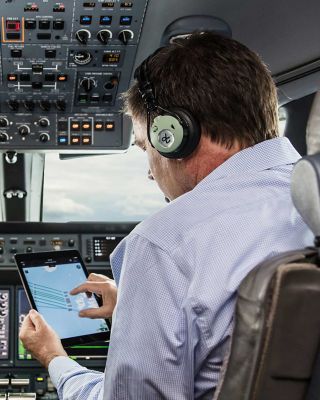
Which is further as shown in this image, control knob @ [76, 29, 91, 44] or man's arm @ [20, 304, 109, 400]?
control knob @ [76, 29, 91, 44]

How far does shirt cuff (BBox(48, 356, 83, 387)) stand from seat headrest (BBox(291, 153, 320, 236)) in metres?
0.96

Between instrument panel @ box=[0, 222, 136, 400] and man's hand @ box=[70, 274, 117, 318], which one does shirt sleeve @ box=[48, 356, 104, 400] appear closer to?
man's hand @ box=[70, 274, 117, 318]

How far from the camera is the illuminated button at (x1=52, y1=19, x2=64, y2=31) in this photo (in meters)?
3.38

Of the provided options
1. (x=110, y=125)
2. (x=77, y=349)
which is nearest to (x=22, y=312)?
(x=77, y=349)

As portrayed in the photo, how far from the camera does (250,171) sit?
1671mm

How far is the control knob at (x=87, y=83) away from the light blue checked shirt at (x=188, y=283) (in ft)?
6.95

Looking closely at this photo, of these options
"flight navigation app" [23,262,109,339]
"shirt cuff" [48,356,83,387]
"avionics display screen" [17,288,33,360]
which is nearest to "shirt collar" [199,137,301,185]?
"shirt cuff" [48,356,83,387]

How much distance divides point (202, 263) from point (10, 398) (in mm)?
1883

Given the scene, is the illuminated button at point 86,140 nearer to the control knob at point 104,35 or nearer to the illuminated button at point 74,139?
the illuminated button at point 74,139

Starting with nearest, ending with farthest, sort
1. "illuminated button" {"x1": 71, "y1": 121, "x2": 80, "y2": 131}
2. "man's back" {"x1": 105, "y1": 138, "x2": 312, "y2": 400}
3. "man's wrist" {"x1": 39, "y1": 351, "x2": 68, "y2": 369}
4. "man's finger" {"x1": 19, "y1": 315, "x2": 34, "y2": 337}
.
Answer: "man's back" {"x1": 105, "y1": 138, "x2": 312, "y2": 400} → "man's wrist" {"x1": 39, "y1": 351, "x2": 68, "y2": 369} → "man's finger" {"x1": 19, "y1": 315, "x2": 34, "y2": 337} → "illuminated button" {"x1": 71, "y1": 121, "x2": 80, "y2": 131}

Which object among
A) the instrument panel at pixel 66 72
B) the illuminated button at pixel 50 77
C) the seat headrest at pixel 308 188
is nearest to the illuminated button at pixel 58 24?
the instrument panel at pixel 66 72

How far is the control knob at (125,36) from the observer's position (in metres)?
3.46

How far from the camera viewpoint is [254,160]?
1.68 meters

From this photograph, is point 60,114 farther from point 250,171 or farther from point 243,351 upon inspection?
point 243,351
